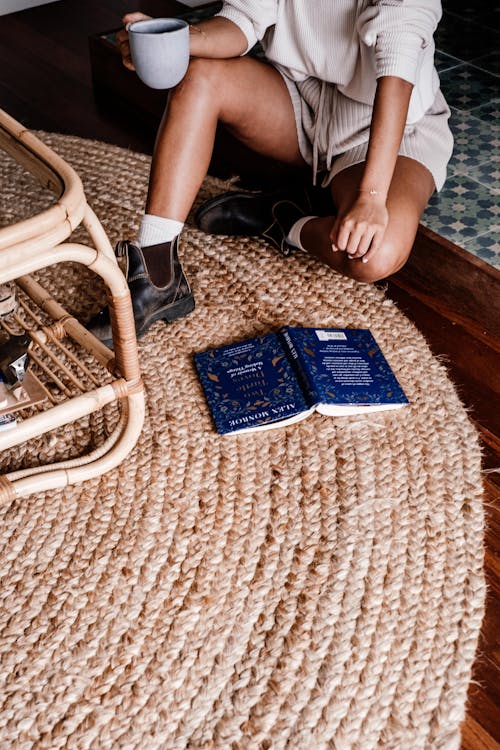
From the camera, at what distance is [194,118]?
1224 millimetres

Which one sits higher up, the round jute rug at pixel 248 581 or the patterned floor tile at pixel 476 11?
the patterned floor tile at pixel 476 11

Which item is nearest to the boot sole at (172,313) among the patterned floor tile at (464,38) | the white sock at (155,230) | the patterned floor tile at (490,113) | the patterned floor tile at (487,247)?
the white sock at (155,230)

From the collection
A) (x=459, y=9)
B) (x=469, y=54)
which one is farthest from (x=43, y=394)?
(x=459, y=9)

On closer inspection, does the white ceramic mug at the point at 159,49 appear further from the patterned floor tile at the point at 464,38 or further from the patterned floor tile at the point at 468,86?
the patterned floor tile at the point at 464,38

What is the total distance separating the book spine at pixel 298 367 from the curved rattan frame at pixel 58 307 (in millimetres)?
243

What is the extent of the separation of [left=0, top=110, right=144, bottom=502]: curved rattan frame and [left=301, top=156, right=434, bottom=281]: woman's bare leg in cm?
40

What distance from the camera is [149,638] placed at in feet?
2.99

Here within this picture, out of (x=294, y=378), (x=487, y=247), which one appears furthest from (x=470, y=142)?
(x=294, y=378)

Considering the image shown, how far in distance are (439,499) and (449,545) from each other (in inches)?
2.9

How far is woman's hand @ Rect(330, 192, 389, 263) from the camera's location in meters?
1.11

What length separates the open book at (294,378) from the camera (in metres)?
1.14

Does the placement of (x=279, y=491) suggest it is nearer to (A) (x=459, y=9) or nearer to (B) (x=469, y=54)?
(B) (x=469, y=54)

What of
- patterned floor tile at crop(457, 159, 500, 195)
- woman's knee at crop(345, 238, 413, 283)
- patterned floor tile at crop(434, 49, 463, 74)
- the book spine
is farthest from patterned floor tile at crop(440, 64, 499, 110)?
the book spine

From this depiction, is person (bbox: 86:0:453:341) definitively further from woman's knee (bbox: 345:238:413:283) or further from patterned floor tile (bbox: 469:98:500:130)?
patterned floor tile (bbox: 469:98:500:130)
